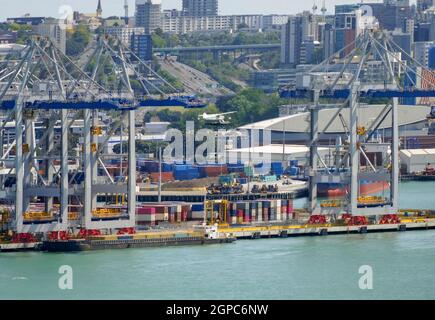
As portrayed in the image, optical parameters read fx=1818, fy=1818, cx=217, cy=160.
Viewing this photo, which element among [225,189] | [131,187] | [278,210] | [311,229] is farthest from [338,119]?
[131,187]

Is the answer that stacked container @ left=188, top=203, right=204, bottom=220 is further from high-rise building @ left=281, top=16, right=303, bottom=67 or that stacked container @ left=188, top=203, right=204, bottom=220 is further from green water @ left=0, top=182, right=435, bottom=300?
high-rise building @ left=281, top=16, right=303, bottom=67

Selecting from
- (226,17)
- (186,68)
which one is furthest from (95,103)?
(226,17)

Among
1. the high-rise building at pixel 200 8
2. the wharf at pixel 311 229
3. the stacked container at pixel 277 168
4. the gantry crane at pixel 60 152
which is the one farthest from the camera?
the high-rise building at pixel 200 8

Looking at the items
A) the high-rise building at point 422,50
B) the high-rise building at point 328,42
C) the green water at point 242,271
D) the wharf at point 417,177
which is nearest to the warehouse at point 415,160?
the wharf at point 417,177

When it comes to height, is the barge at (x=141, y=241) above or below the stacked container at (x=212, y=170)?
below

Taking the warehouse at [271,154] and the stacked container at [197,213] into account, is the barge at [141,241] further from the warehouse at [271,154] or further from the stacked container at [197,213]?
the warehouse at [271,154]

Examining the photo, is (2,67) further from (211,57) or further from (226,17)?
(226,17)

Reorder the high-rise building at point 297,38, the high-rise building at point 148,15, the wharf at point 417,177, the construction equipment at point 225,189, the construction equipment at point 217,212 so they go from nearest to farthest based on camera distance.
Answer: the construction equipment at point 217,212 → the construction equipment at point 225,189 → the wharf at point 417,177 → the high-rise building at point 297,38 → the high-rise building at point 148,15
